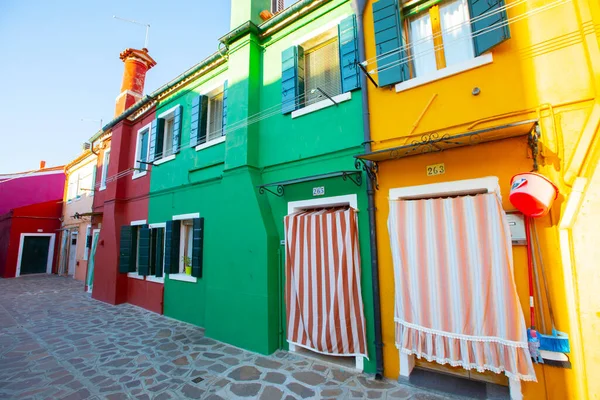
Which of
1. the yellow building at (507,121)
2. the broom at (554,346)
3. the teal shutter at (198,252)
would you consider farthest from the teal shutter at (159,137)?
the broom at (554,346)

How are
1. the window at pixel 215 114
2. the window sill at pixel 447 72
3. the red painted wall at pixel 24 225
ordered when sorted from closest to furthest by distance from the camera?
1. the window sill at pixel 447 72
2. the window at pixel 215 114
3. the red painted wall at pixel 24 225

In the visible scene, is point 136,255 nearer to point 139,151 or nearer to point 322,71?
point 139,151

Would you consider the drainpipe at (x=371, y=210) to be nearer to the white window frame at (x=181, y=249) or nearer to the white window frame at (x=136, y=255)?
the white window frame at (x=181, y=249)

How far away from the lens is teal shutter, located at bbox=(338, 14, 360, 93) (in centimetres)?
476

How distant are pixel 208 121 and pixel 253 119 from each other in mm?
2304

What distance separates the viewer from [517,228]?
3.33 meters

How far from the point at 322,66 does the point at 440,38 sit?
7.16 feet

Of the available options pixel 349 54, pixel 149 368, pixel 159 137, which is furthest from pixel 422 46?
pixel 159 137

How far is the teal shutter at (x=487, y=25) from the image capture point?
3492mm

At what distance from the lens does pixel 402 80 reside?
4230mm

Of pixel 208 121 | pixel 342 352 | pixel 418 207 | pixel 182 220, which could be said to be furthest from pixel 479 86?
pixel 182 220

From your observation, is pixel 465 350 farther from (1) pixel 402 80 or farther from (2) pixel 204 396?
(1) pixel 402 80

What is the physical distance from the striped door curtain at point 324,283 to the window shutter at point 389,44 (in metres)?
2.26

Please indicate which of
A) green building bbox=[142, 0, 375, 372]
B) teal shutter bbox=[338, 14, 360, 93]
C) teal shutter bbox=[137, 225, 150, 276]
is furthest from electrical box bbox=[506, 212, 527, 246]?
teal shutter bbox=[137, 225, 150, 276]
